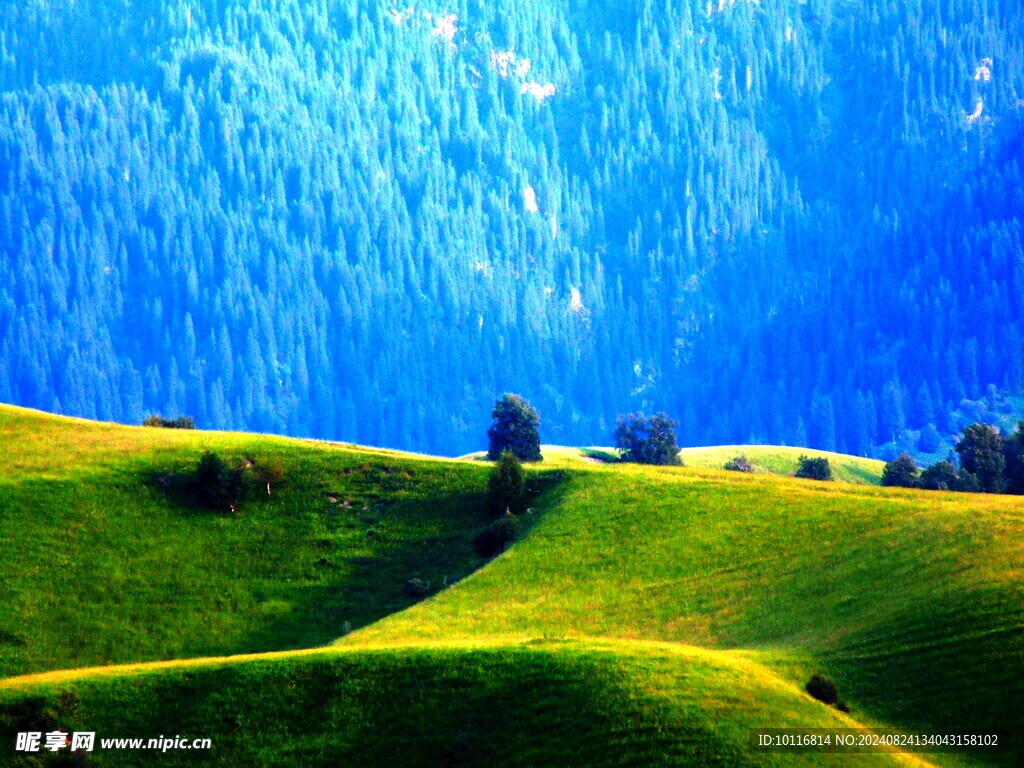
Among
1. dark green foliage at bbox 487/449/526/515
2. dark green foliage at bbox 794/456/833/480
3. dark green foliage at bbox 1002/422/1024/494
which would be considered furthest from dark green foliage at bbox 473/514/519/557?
dark green foliage at bbox 794/456/833/480

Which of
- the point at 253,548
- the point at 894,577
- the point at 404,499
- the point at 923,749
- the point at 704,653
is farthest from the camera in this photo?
the point at 404,499

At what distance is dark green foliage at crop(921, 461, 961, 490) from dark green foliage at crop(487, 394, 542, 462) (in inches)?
1647

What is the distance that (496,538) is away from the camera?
284 ft

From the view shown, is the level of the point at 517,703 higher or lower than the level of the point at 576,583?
lower

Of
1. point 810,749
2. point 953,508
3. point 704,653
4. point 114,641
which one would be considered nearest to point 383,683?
point 704,653

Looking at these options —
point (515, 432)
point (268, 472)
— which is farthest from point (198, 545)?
point (515, 432)

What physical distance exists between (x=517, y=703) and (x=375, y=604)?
31301 mm

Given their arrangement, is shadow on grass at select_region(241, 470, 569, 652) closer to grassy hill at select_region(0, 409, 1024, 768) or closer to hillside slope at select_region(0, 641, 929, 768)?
grassy hill at select_region(0, 409, 1024, 768)

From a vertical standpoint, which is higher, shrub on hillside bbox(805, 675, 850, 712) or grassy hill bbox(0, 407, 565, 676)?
grassy hill bbox(0, 407, 565, 676)

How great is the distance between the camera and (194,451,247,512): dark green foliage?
9000cm

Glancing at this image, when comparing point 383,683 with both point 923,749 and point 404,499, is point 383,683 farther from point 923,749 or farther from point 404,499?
point 404,499

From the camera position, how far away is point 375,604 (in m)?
81.1

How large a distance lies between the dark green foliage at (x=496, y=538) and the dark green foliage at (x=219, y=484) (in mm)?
17602

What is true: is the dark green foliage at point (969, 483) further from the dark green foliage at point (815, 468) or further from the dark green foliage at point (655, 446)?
the dark green foliage at point (655, 446)
